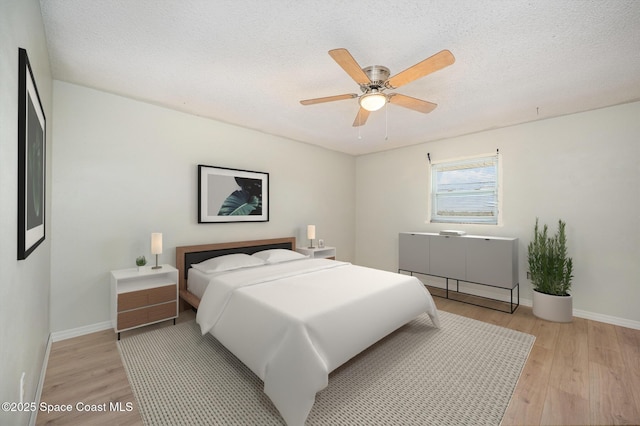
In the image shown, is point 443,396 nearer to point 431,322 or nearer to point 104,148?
point 431,322

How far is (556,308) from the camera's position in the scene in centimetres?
320

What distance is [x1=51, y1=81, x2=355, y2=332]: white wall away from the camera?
2.71 meters

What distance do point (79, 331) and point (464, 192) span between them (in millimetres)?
5314

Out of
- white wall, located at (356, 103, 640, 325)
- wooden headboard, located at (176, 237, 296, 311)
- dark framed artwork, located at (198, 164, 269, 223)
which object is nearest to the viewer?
white wall, located at (356, 103, 640, 325)

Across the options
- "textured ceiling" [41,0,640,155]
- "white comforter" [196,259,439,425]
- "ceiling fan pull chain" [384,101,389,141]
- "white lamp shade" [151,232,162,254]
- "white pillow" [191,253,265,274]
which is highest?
"textured ceiling" [41,0,640,155]

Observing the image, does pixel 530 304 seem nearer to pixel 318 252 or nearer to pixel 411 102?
pixel 318 252

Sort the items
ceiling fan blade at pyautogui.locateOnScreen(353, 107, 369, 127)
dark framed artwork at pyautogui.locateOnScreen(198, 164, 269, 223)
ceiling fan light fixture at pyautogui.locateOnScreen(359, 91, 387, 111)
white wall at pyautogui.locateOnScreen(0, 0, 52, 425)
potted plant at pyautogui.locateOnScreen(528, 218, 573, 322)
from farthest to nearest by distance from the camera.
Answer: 1. dark framed artwork at pyautogui.locateOnScreen(198, 164, 269, 223)
2. potted plant at pyautogui.locateOnScreen(528, 218, 573, 322)
3. ceiling fan blade at pyautogui.locateOnScreen(353, 107, 369, 127)
4. ceiling fan light fixture at pyautogui.locateOnScreen(359, 91, 387, 111)
5. white wall at pyautogui.locateOnScreen(0, 0, 52, 425)

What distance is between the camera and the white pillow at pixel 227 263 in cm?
320

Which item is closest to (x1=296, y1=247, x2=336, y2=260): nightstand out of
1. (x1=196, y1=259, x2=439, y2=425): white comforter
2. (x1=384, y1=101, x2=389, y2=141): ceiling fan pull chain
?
(x1=196, y1=259, x2=439, y2=425): white comforter

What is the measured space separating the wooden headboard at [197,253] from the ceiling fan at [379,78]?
2.36 meters

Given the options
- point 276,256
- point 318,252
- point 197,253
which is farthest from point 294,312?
point 318,252

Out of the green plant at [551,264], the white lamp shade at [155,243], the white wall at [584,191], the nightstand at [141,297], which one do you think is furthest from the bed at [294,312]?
the white wall at [584,191]

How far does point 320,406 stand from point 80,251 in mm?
2816

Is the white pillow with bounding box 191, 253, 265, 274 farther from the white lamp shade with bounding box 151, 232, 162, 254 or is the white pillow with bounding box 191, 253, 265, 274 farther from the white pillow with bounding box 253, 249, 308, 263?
the white lamp shade with bounding box 151, 232, 162, 254
